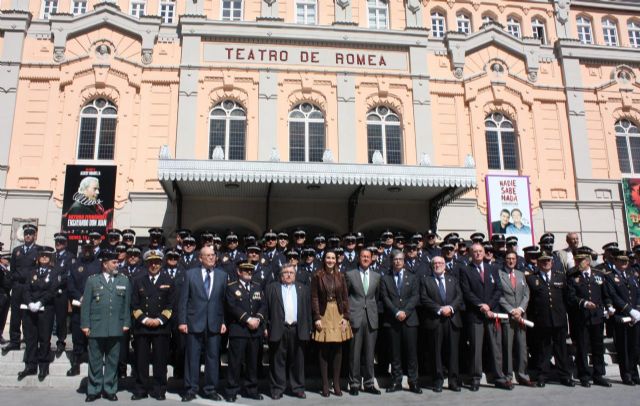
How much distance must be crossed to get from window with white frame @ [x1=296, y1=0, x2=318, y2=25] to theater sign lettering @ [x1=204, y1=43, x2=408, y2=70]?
59.1 inches

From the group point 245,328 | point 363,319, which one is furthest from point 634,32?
point 245,328

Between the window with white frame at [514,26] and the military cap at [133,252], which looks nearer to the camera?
the military cap at [133,252]

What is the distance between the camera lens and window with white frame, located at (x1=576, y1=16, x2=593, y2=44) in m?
19.3

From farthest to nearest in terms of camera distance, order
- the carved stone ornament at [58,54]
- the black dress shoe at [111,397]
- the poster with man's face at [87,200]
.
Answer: the carved stone ornament at [58,54] < the poster with man's face at [87,200] < the black dress shoe at [111,397]

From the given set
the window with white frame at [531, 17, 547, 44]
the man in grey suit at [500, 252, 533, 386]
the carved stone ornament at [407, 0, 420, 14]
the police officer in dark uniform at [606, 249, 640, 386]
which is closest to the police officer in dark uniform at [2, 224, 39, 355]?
the man in grey suit at [500, 252, 533, 386]

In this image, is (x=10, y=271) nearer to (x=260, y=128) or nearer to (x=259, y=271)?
(x=259, y=271)

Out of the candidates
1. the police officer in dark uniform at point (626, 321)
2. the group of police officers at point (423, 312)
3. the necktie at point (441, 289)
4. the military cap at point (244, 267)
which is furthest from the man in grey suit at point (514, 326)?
the military cap at point (244, 267)

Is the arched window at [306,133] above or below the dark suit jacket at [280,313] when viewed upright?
above

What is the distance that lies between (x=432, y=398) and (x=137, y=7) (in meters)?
16.3

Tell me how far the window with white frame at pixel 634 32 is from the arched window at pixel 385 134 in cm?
1058

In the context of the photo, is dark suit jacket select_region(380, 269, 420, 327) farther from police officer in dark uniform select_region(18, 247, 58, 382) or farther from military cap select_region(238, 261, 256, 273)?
police officer in dark uniform select_region(18, 247, 58, 382)

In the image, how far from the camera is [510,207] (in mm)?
16156

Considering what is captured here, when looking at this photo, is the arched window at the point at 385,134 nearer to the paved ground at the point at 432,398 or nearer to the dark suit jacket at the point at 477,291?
the dark suit jacket at the point at 477,291

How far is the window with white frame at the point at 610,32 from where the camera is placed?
19438mm
